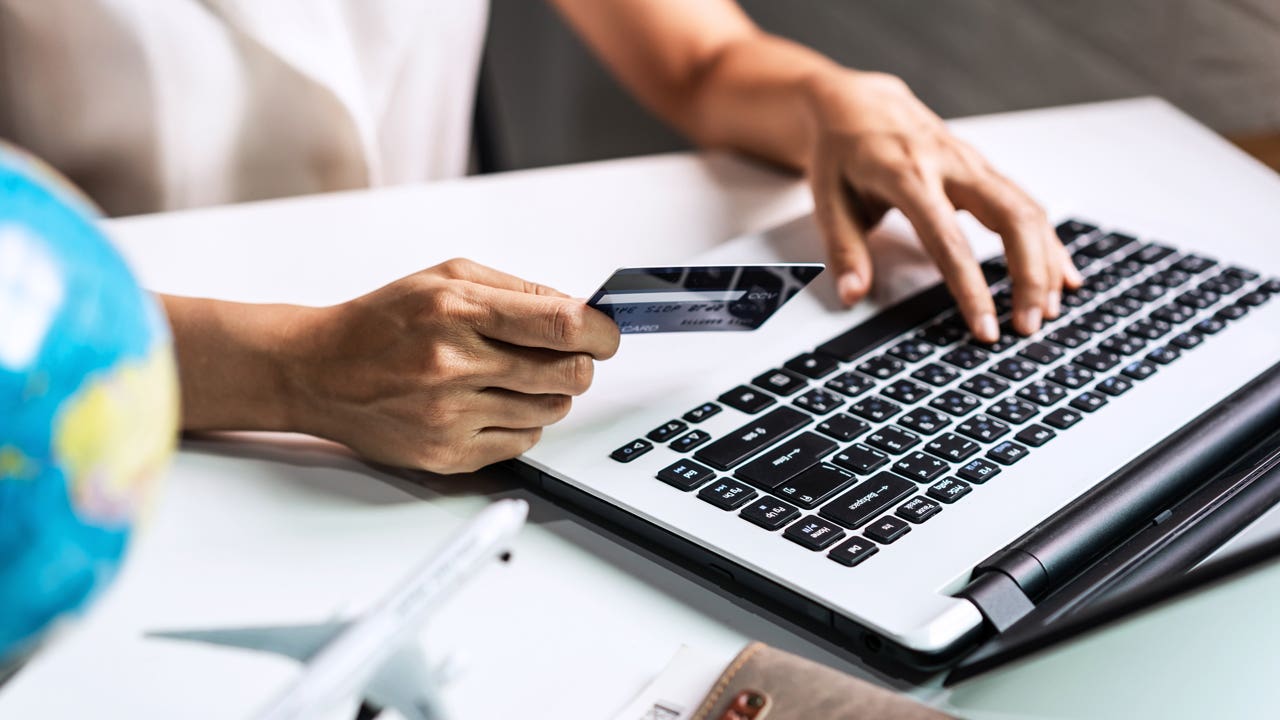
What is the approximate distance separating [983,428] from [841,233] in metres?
0.22

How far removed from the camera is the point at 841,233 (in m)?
0.74

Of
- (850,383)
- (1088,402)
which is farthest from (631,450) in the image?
(1088,402)

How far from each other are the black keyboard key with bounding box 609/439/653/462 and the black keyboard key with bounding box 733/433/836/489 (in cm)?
5

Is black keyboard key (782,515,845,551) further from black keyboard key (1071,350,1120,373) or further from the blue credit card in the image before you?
black keyboard key (1071,350,1120,373)

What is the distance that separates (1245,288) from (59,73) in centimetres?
80

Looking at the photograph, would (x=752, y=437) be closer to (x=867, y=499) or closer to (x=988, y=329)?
(x=867, y=499)

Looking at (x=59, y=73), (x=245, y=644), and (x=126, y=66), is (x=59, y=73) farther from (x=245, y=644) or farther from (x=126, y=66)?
(x=245, y=644)

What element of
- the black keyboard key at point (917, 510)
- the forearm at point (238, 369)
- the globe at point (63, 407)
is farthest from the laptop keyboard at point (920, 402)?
the globe at point (63, 407)

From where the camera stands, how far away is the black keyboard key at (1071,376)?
1.94ft

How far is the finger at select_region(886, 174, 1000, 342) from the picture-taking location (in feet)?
2.13

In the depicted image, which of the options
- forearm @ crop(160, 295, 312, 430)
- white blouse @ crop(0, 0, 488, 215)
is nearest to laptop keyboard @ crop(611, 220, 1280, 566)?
forearm @ crop(160, 295, 312, 430)

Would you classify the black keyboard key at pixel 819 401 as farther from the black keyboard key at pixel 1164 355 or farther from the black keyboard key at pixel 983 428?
the black keyboard key at pixel 1164 355

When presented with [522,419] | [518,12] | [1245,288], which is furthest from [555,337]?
[518,12]

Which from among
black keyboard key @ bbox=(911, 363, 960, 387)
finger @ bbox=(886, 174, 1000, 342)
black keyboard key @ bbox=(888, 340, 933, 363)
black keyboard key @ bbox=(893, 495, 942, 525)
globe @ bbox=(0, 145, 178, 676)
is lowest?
black keyboard key @ bbox=(888, 340, 933, 363)
